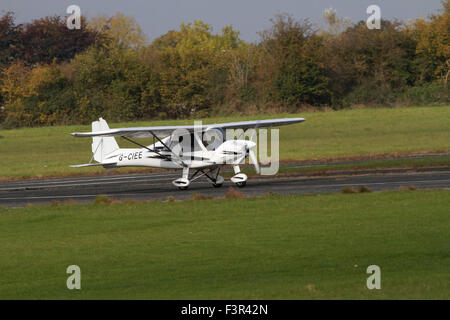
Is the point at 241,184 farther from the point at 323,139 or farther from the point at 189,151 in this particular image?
the point at 323,139

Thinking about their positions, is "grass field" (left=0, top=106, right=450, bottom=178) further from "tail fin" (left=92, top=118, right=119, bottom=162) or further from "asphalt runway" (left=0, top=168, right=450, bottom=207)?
"tail fin" (left=92, top=118, right=119, bottom=162)

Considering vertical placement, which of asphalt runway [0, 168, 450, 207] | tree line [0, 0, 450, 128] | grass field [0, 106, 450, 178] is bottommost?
asphalt runway [0, 168, 450, 207]

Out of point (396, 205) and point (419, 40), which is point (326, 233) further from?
point (419, 40)

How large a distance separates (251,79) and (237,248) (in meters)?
54.0

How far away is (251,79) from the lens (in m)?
67.9

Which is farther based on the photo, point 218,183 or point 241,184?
point 218,183

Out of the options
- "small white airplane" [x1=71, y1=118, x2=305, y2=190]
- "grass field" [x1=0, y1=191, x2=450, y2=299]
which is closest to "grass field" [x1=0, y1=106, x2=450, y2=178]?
"small white airplane" [x1=71, y1=118, x2=305, y2=190]

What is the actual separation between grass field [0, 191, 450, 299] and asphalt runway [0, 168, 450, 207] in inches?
147

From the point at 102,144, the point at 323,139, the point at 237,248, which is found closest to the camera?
the point at 237,248

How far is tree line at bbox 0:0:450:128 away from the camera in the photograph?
63219 mm

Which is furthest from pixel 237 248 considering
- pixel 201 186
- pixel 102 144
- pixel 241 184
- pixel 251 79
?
pixel 251 79

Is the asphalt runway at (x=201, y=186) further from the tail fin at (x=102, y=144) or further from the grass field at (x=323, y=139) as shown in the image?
the grass field at (x=323, y=139)

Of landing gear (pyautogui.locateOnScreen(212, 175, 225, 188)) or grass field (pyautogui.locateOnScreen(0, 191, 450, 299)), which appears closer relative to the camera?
grass field (pyautogui.locateOnScreen(0, 191, 450, 299))

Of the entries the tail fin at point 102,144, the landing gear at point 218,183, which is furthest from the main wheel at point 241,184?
the tail fin at point 102,144
